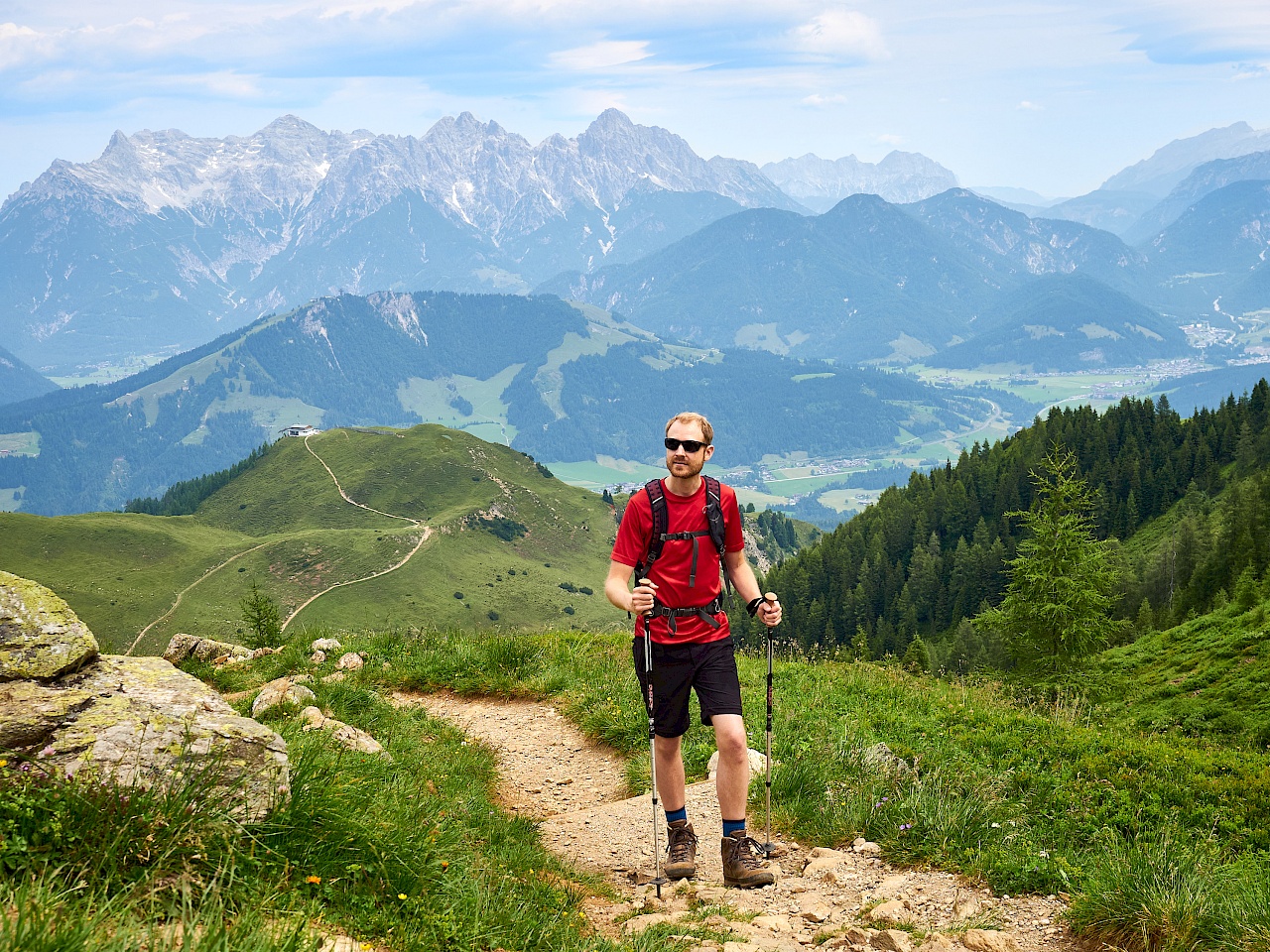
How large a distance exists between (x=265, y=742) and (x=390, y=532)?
20053cm

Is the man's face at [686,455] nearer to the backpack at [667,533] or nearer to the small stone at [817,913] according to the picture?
the backpack at [667,533]

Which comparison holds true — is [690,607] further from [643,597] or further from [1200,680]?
[1200,680]

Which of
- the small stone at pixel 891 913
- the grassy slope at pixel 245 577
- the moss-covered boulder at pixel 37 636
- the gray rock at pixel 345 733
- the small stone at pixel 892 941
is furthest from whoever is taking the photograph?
the grassy slope at pixel 245 577

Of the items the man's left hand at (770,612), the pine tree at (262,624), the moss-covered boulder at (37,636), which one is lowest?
the pine tree at (262,624)

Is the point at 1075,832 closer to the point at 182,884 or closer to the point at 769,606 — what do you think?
the point at 769,606

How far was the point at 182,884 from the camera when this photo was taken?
5.18 m

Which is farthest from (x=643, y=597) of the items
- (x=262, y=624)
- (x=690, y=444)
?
(x=262, y=624)

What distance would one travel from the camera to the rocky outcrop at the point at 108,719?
19.6ft

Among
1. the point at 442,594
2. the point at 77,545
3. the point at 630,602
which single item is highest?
the point at 630,602

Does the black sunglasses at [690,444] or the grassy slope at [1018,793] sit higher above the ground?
the black sunglasses at [690,444]

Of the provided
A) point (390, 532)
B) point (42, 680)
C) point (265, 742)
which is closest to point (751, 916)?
point (265, 742)

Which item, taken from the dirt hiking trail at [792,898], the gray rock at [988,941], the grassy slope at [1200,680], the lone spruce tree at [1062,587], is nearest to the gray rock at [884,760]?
the dirt hiking trail at [792,898]

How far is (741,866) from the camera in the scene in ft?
26.2

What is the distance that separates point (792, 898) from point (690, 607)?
2714 millimetres
